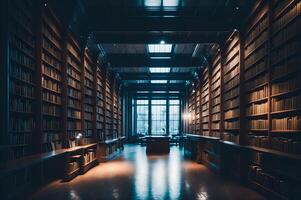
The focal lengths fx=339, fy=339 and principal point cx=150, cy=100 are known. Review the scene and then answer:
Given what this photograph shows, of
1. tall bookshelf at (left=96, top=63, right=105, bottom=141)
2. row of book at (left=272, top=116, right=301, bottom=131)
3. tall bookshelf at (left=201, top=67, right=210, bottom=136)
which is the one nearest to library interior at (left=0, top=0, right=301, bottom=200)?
row of book at (left=272, top=116, right=301, bottom=131)

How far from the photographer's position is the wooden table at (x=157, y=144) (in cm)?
1761

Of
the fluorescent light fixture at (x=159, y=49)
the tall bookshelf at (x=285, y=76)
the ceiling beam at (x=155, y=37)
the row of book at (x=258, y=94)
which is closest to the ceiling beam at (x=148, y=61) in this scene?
the fluorescent light fixture at (x=159, y=49)

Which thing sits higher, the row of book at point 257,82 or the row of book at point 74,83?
the row of book at point 74,83

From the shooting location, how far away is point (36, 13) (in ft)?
22.8

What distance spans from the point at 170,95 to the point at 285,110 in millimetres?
23207

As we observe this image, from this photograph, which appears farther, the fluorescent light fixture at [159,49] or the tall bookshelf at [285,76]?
the fluorescent light fixture at [159,49]

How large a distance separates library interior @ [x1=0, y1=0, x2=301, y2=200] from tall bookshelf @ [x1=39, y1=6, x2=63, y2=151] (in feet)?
0.10

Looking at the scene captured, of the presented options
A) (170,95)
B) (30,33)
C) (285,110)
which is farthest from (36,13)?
(170,95)

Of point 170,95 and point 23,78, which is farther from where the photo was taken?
point 170,95

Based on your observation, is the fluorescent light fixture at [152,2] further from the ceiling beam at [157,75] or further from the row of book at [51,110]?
the ceiling beam at [157,75]

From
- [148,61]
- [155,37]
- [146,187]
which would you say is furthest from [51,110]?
[148,61]

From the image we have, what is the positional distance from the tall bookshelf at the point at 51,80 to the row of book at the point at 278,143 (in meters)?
4.52

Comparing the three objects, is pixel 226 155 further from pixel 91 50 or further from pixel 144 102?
pixel 144 102

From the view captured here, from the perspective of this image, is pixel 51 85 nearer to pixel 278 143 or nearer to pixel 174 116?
pixel 278 143
